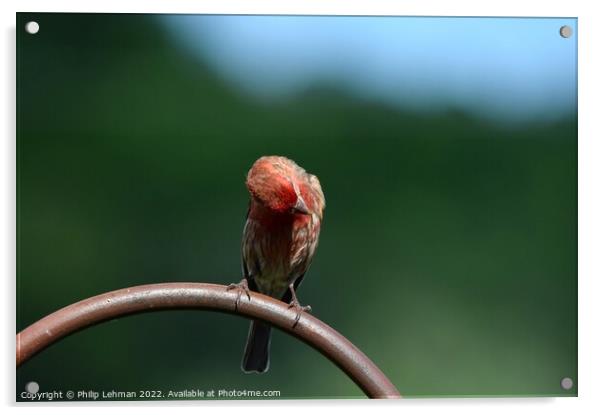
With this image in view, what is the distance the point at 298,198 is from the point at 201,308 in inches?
43.1

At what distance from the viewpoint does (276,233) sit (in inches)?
181

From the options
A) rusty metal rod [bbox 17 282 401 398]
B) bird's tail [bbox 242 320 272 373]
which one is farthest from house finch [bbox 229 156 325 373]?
rusty metal rod [bbox 17 282 401 398]

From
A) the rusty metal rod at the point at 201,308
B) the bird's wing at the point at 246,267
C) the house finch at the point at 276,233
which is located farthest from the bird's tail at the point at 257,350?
the rusty metal rod at the point at 201,308

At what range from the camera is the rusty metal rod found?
3.08 m

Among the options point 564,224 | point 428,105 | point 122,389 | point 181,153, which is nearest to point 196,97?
point 181,153

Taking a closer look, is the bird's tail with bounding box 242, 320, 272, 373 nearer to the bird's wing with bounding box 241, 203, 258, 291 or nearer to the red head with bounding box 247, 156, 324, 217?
the bird's wing with bounding box 241, 203, 258, 291

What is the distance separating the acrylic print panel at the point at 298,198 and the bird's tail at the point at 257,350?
35mm

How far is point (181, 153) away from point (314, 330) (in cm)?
237

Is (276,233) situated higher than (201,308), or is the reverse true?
(276,233)

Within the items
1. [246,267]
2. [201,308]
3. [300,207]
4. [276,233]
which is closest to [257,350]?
[246,267]

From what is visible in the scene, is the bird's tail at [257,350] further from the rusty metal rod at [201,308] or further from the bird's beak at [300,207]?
the rusty metal rod at [201,308]

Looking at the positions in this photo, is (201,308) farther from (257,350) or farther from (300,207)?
(257,350)

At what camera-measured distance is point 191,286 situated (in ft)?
10.6

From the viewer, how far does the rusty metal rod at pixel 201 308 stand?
3.08 metres
